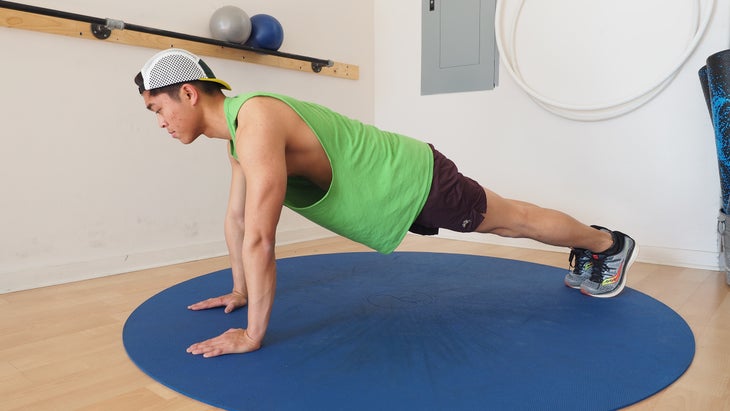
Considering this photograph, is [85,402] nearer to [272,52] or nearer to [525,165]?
[272,52]

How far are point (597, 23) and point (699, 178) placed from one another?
111cm

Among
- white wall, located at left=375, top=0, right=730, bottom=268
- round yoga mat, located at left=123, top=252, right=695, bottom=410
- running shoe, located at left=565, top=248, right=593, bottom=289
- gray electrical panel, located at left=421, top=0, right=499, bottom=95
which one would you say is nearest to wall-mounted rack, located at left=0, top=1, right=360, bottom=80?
gray electrical panel, located at left=421, top=0, right=499, bottom=95

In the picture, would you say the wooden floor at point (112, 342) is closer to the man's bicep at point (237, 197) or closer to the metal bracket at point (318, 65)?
the man's bicep at point (237, 197)

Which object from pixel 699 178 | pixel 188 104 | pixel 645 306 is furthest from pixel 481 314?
pixel 699 178

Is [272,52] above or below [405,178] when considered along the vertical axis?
above

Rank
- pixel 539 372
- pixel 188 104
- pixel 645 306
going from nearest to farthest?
1. pixel 539 372
2. pixel 188 104
3. pixel 645 306

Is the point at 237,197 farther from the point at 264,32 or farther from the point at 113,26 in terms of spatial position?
the point at 264,32

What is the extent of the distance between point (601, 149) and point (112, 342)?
2917 mm

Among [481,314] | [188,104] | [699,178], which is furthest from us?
[699,178]

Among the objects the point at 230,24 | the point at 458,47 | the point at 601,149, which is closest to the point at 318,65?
the point at 230,24

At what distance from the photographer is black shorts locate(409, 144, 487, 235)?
1.83 metres

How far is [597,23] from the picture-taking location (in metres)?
3.22

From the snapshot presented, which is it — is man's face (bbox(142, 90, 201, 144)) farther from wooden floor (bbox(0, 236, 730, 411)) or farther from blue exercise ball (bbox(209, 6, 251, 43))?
blue exercise ball (bbox(209, 6, 251, 43))

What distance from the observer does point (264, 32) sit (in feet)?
10.8
